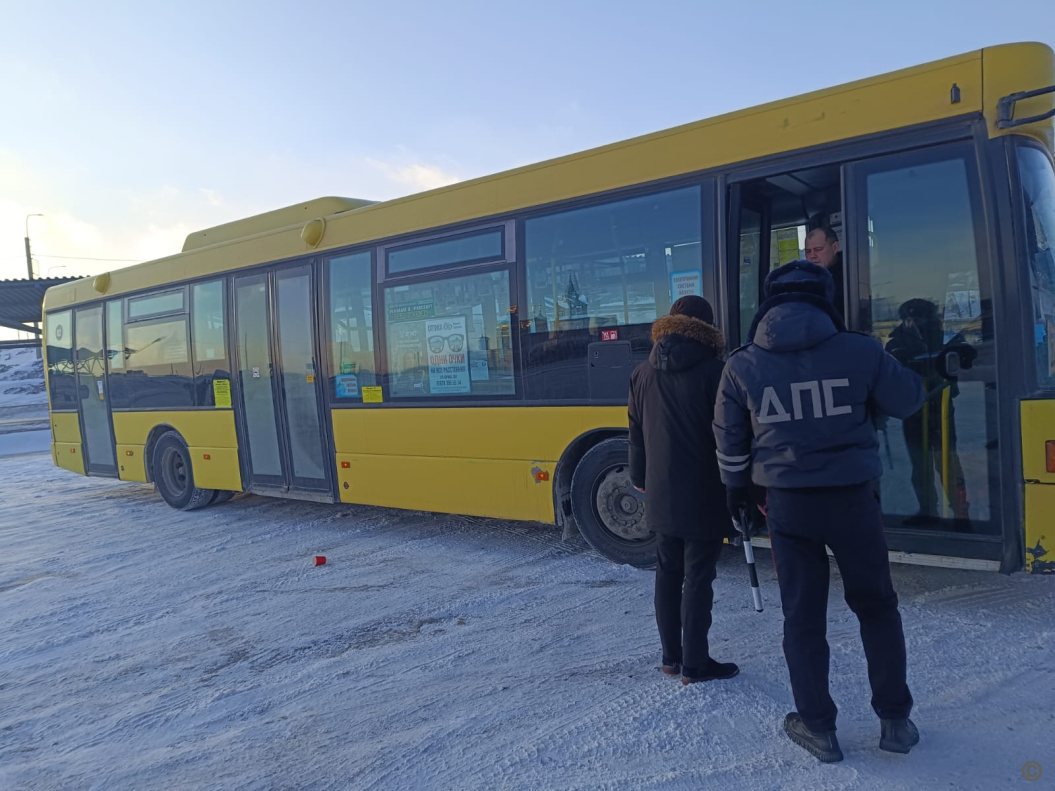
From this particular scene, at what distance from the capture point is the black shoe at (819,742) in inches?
113

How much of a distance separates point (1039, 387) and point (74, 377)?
1156cm

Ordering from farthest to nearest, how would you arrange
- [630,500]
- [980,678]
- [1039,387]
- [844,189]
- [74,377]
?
[74,377] → [630,500] → [844,189] → [1039,387] → [980,678]

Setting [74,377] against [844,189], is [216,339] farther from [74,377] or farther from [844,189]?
[844,189]

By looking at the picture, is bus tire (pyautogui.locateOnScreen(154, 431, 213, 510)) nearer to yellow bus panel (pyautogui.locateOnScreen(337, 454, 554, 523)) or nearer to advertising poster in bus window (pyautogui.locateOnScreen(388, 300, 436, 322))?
yellow bus panel (pyautogui.locateOnScreen(337, 454, 554, 523))

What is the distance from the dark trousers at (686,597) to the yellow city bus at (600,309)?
1452 mm

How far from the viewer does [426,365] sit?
6.62m

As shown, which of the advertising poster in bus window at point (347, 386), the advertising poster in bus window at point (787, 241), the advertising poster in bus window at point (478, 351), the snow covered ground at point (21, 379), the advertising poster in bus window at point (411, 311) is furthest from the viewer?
the snow covered ground at point (21, 379)

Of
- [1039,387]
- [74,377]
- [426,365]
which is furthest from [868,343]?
[74,377]

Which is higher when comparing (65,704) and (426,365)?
(426,365)

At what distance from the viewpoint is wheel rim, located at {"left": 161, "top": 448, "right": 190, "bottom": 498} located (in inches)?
373

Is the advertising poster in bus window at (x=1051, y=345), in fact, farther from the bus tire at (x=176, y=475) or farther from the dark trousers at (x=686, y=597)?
the bus tire at (x=176, y=475)

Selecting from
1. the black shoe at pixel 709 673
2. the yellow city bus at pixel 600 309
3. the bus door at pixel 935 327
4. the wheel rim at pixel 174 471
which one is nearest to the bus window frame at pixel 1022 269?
the yellow city bus at pixel 600 309

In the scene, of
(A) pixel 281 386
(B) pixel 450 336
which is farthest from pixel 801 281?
(A) pixel 281 386

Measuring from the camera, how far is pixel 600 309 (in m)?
5.52
